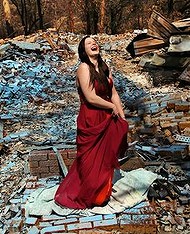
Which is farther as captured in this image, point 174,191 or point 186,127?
point 186,127

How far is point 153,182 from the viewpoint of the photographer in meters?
4.70

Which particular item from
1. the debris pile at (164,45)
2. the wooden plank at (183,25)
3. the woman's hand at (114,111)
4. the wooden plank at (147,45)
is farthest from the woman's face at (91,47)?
the wooden plank at (147,45)

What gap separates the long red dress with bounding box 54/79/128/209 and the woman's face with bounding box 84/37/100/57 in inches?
16.6

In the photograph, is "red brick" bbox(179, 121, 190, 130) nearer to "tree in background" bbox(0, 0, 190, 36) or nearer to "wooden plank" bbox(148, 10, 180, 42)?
"wooden plank" bbox(148, 10, 180, 42)

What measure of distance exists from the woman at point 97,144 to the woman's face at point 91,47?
10 centimetres

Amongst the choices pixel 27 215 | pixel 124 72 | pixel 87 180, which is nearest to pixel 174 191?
pixel 87 180

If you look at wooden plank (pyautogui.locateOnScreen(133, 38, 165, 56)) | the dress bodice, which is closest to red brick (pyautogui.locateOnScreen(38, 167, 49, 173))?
the dress bodice

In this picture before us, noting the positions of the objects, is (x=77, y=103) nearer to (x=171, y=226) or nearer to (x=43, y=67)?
(x=43, y=67)

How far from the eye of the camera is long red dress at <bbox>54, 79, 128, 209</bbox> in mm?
4133

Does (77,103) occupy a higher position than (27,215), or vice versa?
(27,215)

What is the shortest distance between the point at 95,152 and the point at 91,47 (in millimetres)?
1165

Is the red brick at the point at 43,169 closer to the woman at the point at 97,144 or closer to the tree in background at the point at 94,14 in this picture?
the woman at the point at 97,144

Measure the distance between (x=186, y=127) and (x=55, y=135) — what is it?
2419mm

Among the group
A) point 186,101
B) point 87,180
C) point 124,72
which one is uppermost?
point 87,180
